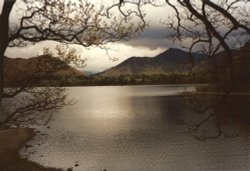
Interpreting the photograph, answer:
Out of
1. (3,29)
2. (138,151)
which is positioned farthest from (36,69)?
(138,151)

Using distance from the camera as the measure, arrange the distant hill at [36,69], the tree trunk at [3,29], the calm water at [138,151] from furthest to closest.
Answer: the calm water at [138,151] → the distant hill at [36,69] → the tree trunk at [3,29]

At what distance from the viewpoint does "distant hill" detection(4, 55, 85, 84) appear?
11102 millimetres

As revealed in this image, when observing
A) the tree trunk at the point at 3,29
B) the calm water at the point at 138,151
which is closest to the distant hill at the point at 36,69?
the tree trunk at the point at 3,29

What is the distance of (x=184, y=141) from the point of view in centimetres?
4094

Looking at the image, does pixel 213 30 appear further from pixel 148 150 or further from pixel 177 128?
pixel 177 128

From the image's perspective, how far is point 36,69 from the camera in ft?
36.7

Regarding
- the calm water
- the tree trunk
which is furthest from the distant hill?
the calm water

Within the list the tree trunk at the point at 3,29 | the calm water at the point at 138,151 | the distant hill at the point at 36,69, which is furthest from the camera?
the calm water at the point at 138,151

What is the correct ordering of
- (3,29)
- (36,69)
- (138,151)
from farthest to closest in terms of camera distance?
(138,151)
(36,69)
(3,29)

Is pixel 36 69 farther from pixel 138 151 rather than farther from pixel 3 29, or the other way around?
pixel 138 151

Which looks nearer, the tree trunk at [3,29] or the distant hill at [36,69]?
the tree trunk at [3,29]

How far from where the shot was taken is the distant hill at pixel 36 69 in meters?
11.1

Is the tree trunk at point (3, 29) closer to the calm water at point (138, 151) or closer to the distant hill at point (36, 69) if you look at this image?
the distant hill at point (36, 69)

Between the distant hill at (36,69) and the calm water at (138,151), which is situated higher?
the distant hill at (36,69)
